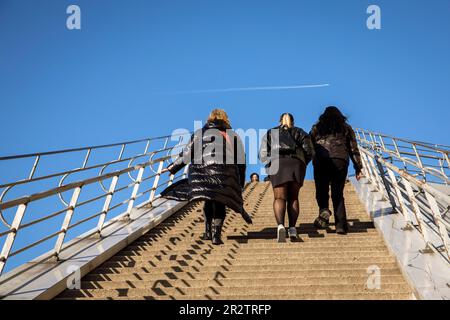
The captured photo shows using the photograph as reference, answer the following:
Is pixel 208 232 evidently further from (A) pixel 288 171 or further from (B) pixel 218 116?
(B) pixel 218 116

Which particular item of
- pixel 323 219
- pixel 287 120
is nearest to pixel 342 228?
pixel 323 219

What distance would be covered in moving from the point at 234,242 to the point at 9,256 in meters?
2.56

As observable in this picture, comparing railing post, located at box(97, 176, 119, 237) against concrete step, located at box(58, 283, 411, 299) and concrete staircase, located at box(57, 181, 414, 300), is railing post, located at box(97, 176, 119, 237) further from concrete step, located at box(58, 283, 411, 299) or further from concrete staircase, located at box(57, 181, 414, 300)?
concrete step, located at box(58, 283, 411, 299)

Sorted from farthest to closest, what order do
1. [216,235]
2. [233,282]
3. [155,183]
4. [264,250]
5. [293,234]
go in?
[155,183], [216,235], [293,234], [264,250], [233,282]

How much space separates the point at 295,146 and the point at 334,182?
74cm

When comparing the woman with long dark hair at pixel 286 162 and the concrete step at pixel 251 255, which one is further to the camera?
the woman with long dark hair at pixel 286 162

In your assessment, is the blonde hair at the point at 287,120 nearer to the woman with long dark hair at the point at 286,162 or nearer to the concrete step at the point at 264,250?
the woman with long dark hair at the point at 286,162

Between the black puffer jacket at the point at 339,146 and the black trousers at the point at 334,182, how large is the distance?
0.07 metres

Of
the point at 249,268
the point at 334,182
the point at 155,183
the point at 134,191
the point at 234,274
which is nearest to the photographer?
the point at 234,274

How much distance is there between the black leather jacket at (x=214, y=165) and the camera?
5422 mm

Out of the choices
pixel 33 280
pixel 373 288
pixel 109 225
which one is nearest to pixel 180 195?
pixel 109 225

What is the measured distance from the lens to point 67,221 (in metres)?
5.07
